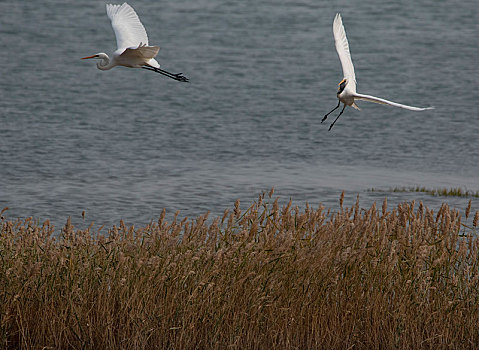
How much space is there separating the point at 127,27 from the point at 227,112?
42.6 feet

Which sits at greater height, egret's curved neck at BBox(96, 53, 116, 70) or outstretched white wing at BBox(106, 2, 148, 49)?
outstretched white wing at BBox(106, 2, 148, 49)

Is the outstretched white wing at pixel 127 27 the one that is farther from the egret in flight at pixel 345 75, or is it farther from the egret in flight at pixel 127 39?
the egret in flight at pixel 345 75

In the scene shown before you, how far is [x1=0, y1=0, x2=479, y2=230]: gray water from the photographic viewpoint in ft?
51.0

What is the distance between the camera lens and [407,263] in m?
7.66

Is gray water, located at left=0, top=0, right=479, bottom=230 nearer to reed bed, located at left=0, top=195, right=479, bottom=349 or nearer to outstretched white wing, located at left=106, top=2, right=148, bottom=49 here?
outstretched white wing, located at left=106, top=2, right=148, bottom=49

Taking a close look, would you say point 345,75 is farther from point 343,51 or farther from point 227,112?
point 227,112

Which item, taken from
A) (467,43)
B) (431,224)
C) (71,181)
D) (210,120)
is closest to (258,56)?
(467,43)

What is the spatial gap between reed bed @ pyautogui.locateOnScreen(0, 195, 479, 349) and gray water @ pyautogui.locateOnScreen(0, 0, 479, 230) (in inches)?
222

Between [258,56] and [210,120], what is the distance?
11.3m

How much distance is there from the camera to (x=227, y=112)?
24.4 m

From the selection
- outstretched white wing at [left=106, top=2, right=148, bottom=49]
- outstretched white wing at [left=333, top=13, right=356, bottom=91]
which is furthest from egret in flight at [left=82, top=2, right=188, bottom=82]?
outstretched white wing at [left=333, top=13, right=356, bottom=91]

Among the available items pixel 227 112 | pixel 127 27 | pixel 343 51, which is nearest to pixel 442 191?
pixel 343 51

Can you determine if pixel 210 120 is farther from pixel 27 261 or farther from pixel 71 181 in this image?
pixel 27 261

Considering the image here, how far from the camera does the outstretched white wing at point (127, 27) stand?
11.3 m
